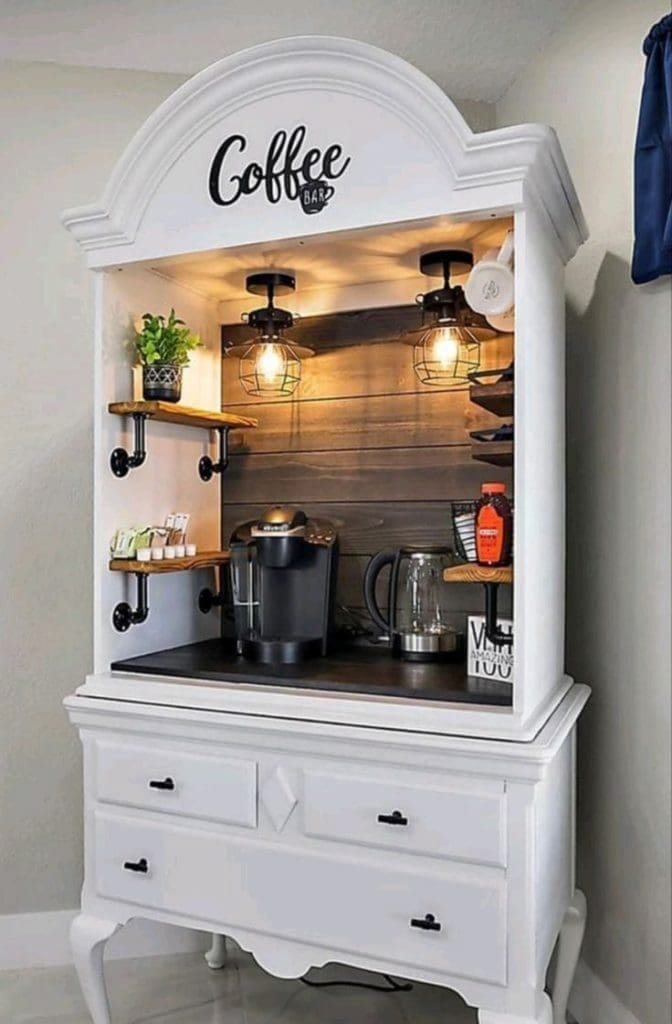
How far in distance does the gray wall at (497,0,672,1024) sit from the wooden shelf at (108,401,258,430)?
87 cm

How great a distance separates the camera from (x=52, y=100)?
2531 millimetres

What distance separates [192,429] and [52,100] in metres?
1.02

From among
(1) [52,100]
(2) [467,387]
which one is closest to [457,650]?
(2) [467,387]

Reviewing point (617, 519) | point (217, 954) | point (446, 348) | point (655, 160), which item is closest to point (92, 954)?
point (217, 954)

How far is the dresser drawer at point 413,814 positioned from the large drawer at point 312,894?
46 millimetres

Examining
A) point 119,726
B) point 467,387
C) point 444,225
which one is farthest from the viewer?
point 467,387

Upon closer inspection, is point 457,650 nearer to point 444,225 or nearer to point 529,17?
point 444,225

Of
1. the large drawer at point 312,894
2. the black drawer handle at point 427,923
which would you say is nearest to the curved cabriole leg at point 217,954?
the large drawer at point 312,894

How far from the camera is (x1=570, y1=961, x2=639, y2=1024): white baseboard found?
6.57 ft

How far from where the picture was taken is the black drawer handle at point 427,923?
1682mm

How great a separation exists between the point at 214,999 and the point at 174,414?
1499mm

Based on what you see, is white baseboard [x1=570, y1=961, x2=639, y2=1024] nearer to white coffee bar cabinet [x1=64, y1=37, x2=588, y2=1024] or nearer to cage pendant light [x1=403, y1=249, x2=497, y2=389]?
white coffee bar cabinet [x1=64, y1=37, x2=588, y2=1024]

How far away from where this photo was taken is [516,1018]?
163 cm

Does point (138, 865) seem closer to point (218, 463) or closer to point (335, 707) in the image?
point (335, 707)
